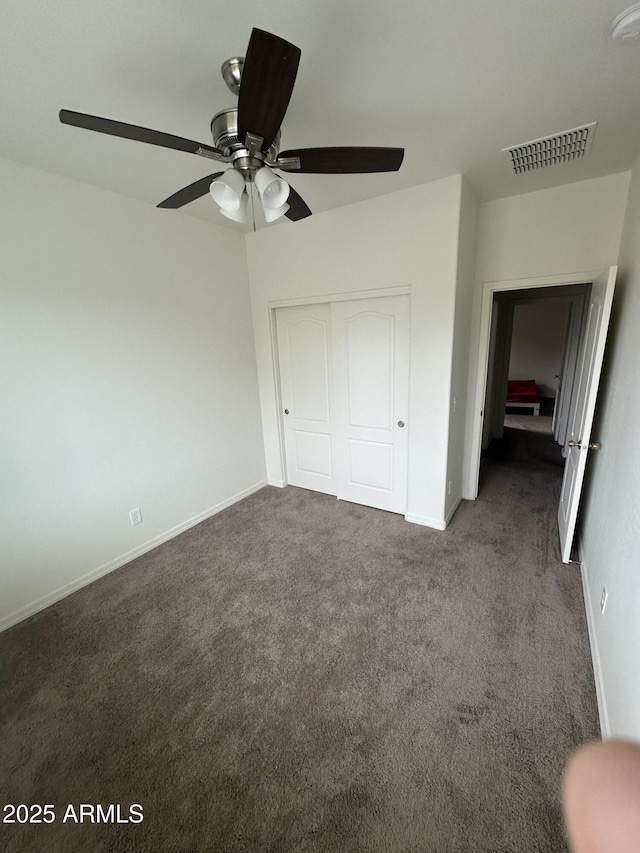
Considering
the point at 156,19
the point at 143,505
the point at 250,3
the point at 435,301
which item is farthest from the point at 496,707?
the point at 156,19

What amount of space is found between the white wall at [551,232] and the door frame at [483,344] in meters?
0.03

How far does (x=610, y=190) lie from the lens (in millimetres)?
2398

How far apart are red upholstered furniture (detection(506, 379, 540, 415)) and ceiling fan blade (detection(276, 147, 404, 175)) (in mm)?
6382

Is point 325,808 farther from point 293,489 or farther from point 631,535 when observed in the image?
point 293,489

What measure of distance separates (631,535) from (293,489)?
2.88 meters

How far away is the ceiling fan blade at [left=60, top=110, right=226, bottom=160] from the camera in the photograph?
42.9 inches

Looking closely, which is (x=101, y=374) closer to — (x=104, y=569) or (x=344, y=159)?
(x=104, y=569)

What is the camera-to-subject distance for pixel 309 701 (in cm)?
159

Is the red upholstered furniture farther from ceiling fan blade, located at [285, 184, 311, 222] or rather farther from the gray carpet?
ceiling fan blade, located at [285, 184, 311, 222]

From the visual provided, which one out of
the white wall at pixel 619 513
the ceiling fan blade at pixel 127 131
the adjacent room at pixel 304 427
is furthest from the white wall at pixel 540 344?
the ceiling fan blade at pixel 127 131

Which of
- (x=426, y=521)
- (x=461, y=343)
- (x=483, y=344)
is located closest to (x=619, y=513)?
(x=426, y=521)

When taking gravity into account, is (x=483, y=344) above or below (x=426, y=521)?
above

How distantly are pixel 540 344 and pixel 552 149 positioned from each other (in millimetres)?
6374

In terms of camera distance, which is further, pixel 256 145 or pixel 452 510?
pixel 452 510
